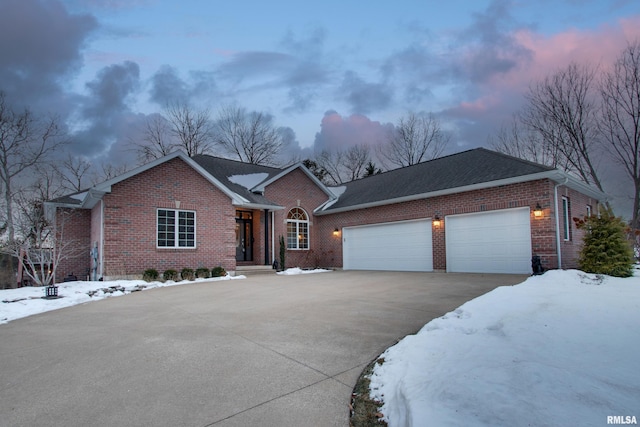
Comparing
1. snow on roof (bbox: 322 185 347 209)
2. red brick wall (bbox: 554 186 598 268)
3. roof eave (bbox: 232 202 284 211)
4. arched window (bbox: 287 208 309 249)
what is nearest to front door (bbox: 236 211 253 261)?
roof eave (bbox: 232 202 284 211)

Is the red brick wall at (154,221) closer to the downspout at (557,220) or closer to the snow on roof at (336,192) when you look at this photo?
the snow on roof at (336,192)

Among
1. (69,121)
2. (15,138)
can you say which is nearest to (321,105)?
(69,121)

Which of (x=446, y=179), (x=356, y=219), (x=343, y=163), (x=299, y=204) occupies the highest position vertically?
(x=343, y=163)

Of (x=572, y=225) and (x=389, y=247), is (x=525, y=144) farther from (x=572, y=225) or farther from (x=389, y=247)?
(x=389, y=247)

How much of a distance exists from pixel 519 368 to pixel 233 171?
17.3 meters

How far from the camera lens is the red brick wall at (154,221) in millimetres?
11953

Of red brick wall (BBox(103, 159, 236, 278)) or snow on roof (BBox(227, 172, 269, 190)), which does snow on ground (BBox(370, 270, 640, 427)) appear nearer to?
red brick wall (BBox(103, 159, 236, 278))

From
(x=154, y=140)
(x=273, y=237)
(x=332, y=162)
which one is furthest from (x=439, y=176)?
(x=154, y=140)

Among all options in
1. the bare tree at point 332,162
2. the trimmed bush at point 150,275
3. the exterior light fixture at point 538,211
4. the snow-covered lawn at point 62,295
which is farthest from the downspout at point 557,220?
the bare tree at point 332,162

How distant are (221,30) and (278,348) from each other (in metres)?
11.9

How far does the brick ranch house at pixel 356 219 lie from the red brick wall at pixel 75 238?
1.6 inches

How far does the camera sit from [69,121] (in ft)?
67.7

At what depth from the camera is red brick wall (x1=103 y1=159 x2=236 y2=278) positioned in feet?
39.2

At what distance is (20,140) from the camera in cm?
1953
